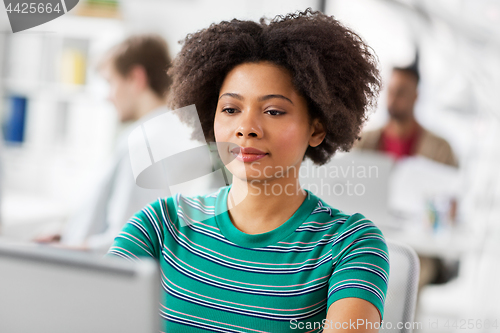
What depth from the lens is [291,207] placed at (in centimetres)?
100

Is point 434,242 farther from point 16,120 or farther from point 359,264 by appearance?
point 16,120

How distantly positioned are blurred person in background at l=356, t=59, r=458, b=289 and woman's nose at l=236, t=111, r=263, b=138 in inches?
69.8

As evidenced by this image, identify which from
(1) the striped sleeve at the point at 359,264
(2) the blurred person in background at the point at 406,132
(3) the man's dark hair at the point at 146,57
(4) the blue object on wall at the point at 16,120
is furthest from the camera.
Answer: (4) the blue object on wall at the point at 16,120

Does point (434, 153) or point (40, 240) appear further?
point (434, 153)

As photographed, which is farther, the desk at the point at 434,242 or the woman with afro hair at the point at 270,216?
the desk at the point at 434,242

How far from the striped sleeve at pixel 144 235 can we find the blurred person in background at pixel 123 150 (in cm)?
29

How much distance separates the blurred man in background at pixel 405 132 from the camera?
8.51 ft

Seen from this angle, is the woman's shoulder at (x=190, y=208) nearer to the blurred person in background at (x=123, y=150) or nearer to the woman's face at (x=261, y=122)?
the woman's face at (x=261, y=122)

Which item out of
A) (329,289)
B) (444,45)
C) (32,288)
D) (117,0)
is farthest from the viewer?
(117,0)

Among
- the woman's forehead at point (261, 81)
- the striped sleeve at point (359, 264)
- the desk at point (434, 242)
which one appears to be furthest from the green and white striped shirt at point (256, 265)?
the desk at point (434, 242)

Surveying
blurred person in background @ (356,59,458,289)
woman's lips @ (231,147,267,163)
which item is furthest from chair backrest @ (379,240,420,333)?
blurred person in background @ (356,59,458,289)

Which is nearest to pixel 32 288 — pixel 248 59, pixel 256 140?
pixel 256 140

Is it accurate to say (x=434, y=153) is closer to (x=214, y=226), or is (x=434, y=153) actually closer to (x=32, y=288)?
(x=214, y=226)

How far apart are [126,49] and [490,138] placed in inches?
64.7
